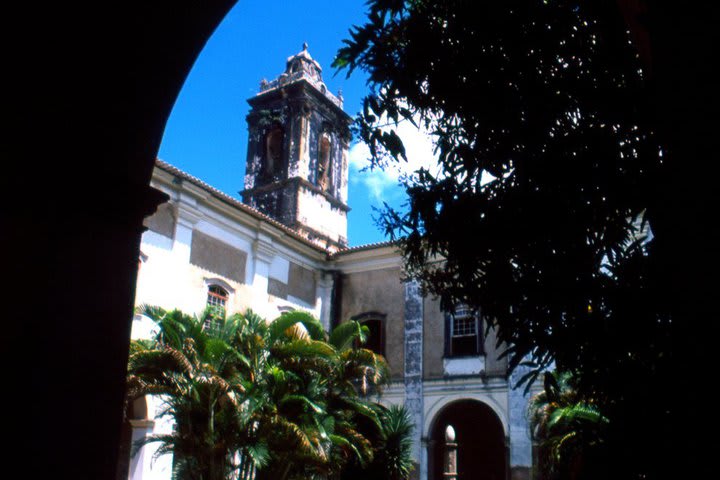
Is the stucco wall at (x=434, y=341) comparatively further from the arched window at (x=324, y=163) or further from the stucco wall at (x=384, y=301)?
the arched window at (x=324, y=163)

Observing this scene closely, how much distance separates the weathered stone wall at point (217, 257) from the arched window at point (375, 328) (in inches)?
169

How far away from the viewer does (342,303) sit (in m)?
20.2

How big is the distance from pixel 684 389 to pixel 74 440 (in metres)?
3.25

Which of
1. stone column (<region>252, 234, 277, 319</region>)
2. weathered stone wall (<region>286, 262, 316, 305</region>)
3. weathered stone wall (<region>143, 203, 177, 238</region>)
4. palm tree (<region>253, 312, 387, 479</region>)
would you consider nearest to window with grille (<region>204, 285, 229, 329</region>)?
stone column (<region>252, 234, 277, 319</region>)

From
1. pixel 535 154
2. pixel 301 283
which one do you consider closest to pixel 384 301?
pixel 301 283

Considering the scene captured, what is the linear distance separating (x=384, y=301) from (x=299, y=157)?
36.4 ft

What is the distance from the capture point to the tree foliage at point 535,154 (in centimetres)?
486

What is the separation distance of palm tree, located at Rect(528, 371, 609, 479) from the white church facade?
1105mm

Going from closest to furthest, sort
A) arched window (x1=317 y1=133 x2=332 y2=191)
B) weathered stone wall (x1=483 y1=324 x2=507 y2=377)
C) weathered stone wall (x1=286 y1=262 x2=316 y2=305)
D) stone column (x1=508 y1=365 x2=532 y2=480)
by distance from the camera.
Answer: stone column (x1=508 y1=365 x2=532 y2=480) < weathered stone wall (x1=483 y1=324 x2=507 y2=377) < weathered stone wall (x1=286 y1=262 x2=316 y2=305) < arched window (x1=317 y1=133 x2=332 y2=191)

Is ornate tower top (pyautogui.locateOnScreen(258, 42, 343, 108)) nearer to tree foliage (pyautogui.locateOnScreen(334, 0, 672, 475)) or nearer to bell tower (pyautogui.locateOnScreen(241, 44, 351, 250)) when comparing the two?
bell tower (pyautogui.locateOnScreen(241, 44, 351, 250))

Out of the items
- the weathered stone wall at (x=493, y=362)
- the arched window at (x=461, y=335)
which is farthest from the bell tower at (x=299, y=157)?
the weathered stone wall at (x=493, y=362)

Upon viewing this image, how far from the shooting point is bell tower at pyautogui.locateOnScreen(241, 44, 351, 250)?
28359 millimetres

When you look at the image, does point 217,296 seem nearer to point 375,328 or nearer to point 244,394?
point 375,328

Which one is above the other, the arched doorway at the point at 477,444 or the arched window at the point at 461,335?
the arched window at the point at 461,335
